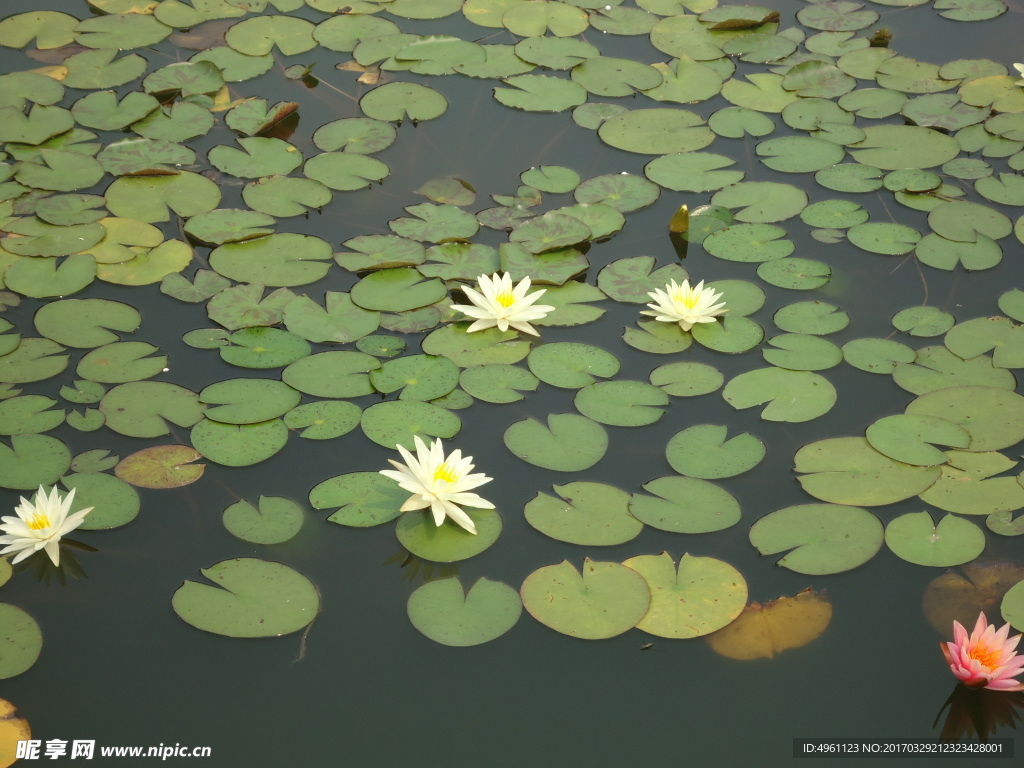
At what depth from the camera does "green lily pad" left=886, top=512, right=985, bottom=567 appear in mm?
3309

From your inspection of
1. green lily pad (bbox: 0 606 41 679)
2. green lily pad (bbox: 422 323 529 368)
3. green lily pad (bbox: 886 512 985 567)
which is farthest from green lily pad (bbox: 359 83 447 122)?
green lily pad (bbox: 886 512 985 567)

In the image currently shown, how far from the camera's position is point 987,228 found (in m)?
4.68

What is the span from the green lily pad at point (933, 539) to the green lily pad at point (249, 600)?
2182mm

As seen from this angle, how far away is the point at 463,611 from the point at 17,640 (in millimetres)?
1522

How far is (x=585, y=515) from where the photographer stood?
3.43 meters

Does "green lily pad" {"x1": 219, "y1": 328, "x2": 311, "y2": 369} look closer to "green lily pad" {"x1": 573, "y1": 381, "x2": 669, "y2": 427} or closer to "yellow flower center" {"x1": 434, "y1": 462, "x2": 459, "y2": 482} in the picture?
"yellow flower center" {"x1": 434, "y1": 462, "x2": 459, "y2": 482}

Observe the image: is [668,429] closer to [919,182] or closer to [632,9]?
[919,182]

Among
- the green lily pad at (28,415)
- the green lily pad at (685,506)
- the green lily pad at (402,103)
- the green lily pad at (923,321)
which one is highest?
the green lily pad at (402,103)

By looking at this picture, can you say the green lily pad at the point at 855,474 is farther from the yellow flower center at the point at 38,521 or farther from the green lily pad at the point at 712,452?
the yellow flower center at the point at 38,521

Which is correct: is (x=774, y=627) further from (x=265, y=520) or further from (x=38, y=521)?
(x=38, y=521)

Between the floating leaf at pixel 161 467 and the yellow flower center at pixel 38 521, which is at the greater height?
the floating leaf at pixel 161 467

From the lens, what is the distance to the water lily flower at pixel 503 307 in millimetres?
4113

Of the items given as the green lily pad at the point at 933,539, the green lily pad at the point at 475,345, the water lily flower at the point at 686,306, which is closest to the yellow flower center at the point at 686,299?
the water lily flower at the point at 686,306

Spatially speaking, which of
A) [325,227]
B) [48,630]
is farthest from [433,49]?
[48,630]
